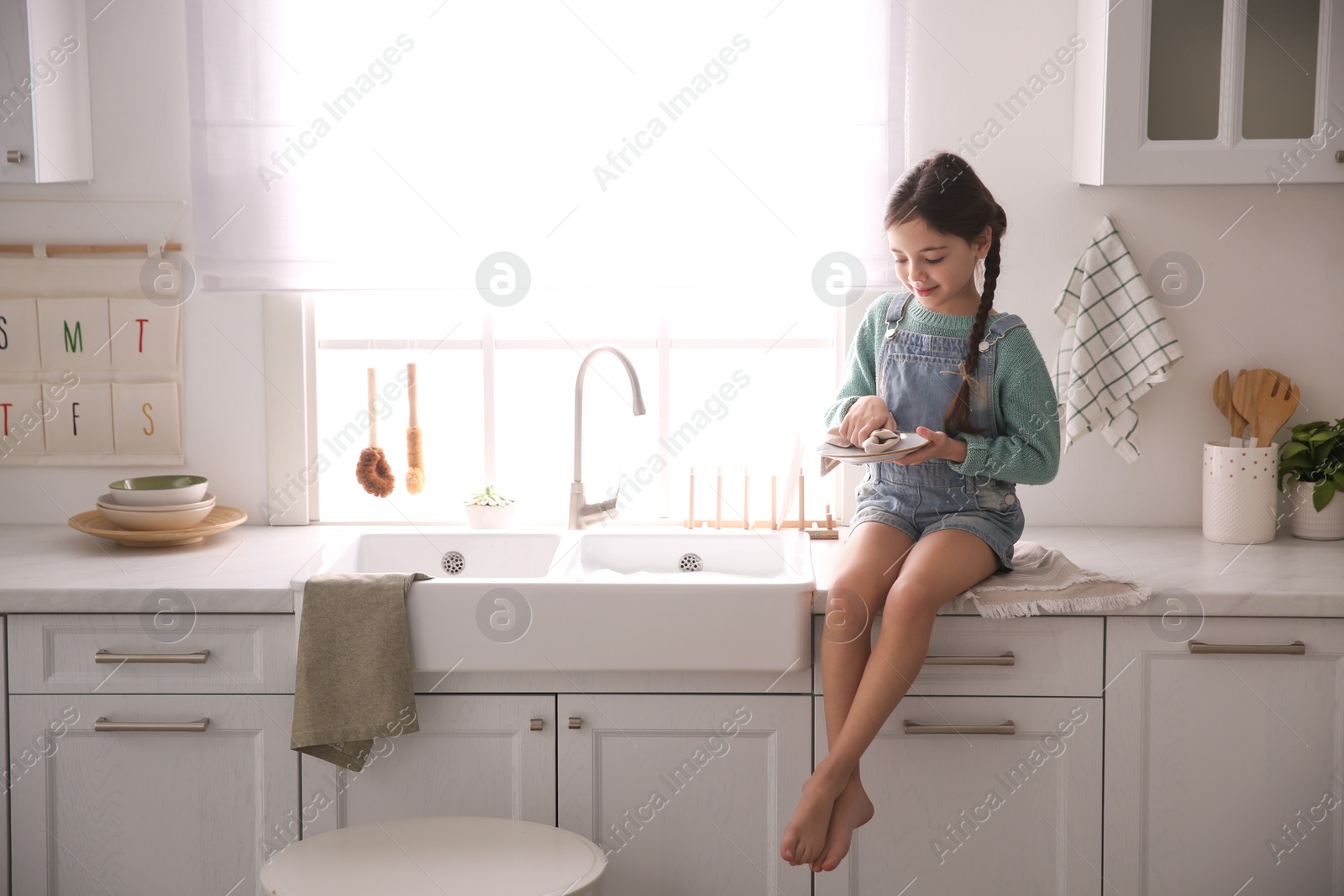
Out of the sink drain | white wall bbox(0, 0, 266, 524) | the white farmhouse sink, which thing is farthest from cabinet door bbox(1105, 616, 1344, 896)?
white wall bbox(0, 0, 266, 524)

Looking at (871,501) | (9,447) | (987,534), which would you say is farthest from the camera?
(9,447)

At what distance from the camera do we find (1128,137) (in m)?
1.88

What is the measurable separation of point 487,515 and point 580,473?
0.20 metres

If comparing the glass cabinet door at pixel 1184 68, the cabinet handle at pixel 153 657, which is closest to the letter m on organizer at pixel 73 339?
the cabinet handle at pixel 153 657

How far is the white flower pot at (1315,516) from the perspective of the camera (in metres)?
2.04

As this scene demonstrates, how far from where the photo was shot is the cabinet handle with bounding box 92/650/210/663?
68.3 inches

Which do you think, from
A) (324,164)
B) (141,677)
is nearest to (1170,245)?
(324,164)

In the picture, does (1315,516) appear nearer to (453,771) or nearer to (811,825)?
(811,825)

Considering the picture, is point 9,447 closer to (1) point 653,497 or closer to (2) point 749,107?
(1) point 653,497

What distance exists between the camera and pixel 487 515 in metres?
2.14

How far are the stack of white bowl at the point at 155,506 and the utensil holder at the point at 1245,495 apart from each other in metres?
1.81

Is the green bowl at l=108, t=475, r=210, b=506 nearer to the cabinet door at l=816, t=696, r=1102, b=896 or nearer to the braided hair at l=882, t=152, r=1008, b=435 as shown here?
the cabinet door at l=816, t=696, r=1102, b=896

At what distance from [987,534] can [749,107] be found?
88 centimetres

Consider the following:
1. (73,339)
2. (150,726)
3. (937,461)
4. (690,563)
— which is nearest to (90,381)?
(73,339)
